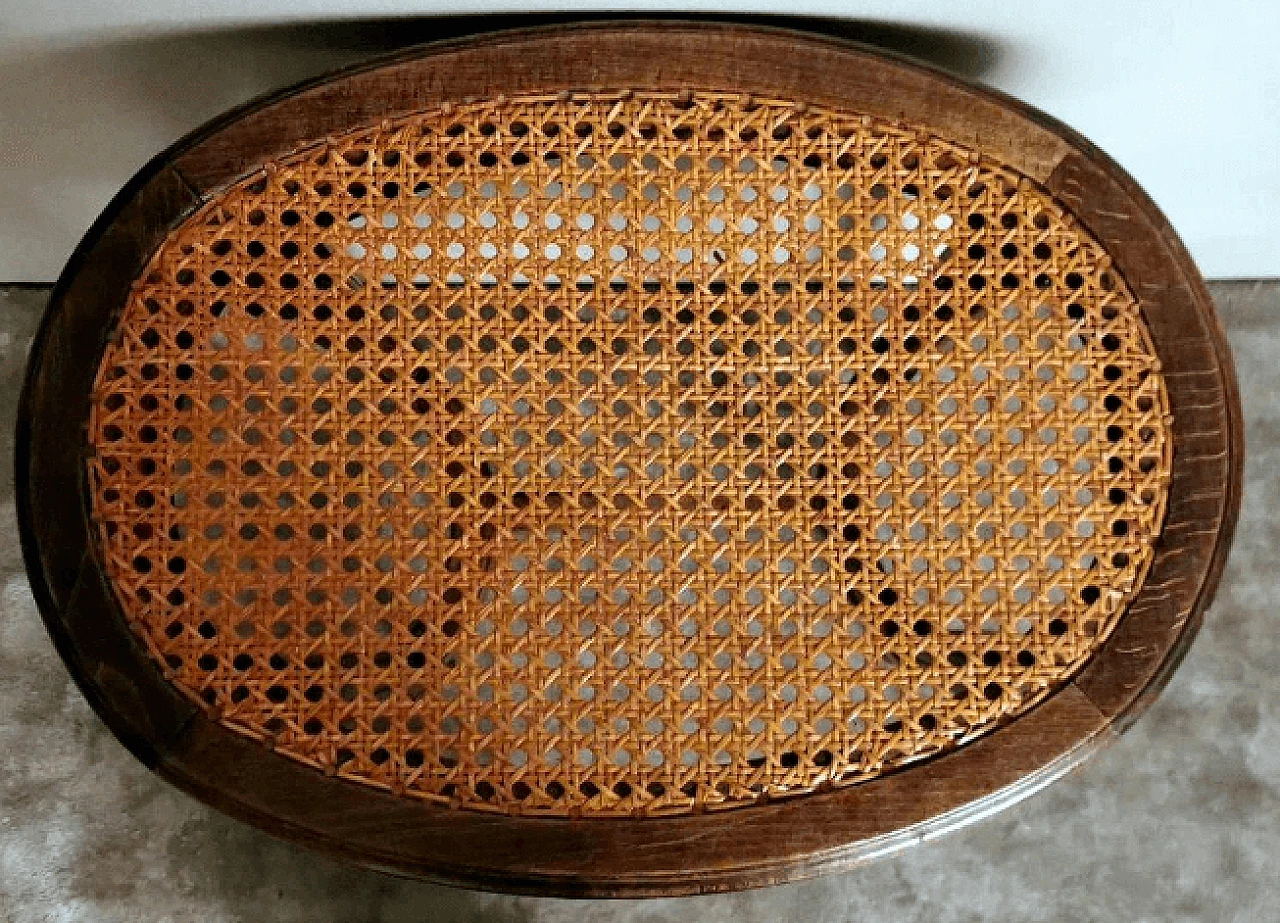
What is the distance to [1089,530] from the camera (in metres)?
0.62

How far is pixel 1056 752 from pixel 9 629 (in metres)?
0.92

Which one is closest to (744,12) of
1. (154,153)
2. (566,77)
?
(566,77)

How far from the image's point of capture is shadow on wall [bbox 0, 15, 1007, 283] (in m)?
0.65

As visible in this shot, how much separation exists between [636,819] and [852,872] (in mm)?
492

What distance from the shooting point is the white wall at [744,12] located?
2.09 feet

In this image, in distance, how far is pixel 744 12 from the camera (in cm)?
65

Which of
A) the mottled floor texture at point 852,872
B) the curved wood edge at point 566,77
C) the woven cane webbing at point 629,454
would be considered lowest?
the mottled floor texture at point 852,872

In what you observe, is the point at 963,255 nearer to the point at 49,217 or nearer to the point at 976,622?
the point at 976,622

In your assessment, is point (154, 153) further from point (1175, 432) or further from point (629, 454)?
point (1175, 432)

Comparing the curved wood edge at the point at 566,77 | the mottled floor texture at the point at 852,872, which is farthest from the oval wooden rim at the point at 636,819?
the mottled floor texture at the point at 852,872

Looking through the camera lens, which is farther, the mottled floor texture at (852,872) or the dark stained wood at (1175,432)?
the mottled floor texture at (852,872)

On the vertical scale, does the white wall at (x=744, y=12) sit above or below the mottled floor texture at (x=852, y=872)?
above

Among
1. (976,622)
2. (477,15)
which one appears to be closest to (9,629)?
Answer: (477,15)

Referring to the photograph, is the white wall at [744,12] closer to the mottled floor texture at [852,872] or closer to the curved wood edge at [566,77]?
the curved wood edge at [566,77]
